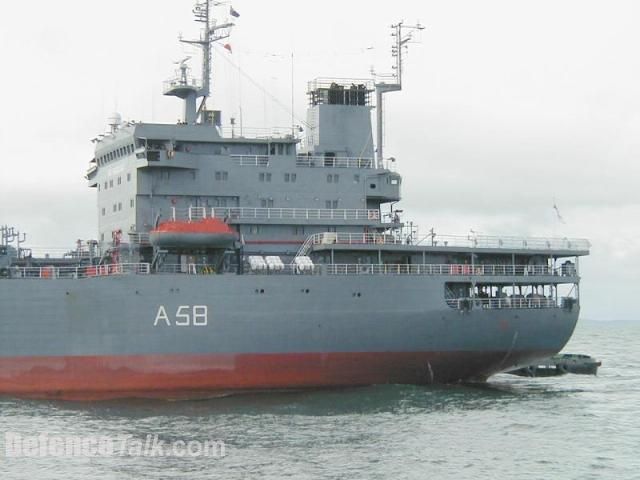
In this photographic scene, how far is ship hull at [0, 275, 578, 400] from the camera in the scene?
36375 mm

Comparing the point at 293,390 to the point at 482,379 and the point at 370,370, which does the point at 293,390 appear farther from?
the point at 482,379

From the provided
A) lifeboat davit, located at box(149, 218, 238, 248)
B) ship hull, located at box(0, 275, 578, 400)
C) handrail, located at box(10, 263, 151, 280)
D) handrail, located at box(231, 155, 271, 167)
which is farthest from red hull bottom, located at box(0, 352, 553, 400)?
handrail, located at box(231, 155, 271, 167)

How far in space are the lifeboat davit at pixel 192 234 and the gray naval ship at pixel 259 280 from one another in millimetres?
62

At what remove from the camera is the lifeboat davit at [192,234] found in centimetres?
3694

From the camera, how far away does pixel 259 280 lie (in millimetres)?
36906

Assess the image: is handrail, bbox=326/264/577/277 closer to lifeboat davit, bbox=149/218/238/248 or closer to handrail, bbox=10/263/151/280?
lifeboat davit, bbox=149/218/238/248

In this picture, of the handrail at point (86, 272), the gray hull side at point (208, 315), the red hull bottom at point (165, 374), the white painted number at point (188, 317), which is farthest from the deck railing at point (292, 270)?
the red hull bottom at point (165, 374)

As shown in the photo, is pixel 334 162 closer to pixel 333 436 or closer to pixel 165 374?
pixel 165 374

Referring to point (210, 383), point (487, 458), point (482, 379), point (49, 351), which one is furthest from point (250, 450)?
point (482, 379)

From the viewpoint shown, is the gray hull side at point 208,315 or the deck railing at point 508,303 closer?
the gray hull side at point 208,315

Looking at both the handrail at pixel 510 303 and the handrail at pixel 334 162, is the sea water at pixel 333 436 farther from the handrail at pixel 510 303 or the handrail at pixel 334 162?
the handrail at pixel 334 162

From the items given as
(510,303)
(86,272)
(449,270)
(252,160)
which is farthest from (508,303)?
(86,272)

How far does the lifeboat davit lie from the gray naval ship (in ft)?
0.20

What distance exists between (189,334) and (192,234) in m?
3.85
